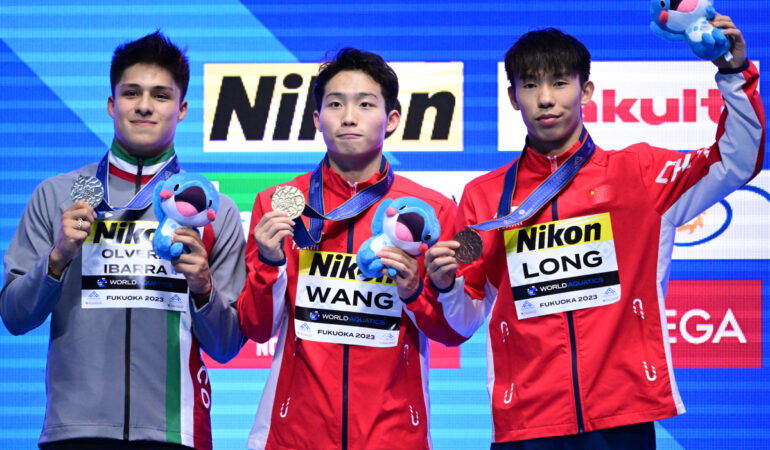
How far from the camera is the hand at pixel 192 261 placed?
240 centimetres

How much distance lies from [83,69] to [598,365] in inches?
102

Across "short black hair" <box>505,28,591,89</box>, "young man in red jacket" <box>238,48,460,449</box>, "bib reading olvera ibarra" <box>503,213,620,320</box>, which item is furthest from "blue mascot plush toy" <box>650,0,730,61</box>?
"young man in red jacket" <box>238,48,460,449</box>

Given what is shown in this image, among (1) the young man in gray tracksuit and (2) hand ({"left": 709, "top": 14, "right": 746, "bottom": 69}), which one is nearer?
(2) hand ({"left": 709, "top": 14, "right": 746, "bottom": 69})

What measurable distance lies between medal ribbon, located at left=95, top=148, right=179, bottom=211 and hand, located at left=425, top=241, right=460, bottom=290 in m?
0.80

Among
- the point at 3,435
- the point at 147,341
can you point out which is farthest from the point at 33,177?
the point at 147,341

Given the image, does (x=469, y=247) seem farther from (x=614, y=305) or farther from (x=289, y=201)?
(x=289, y=201)

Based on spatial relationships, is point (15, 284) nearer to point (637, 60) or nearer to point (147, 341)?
point (147, 341)

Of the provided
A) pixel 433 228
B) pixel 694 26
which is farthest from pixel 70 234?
pixel 694 26

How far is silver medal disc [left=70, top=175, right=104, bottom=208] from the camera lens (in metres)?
2.56

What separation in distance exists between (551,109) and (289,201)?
0.80m

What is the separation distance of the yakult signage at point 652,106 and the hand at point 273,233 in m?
1.53

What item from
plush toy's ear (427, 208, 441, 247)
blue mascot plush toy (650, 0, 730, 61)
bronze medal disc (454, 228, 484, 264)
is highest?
blue mascot plush toy (650, 0, 730, 61)

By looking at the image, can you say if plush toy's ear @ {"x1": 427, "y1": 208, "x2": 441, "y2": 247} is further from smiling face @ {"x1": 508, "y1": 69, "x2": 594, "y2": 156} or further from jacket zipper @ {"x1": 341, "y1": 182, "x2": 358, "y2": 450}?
smiling face @ {"x1": 508, "y1": 69, "x2": 594, "y2": 156}

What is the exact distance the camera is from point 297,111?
379 centimetres
